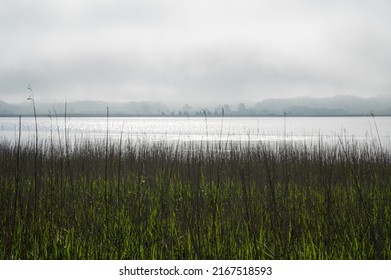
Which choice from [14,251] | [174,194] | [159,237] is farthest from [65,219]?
[174,194]

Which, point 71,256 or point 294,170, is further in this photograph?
point 294,170

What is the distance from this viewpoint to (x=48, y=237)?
455cm

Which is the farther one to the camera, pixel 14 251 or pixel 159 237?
pixel 159 237
